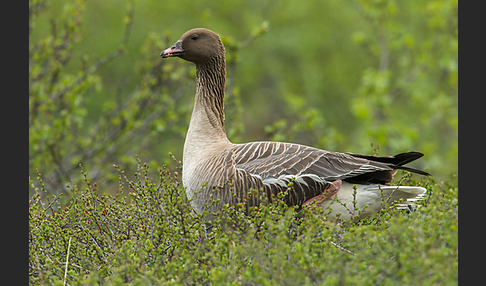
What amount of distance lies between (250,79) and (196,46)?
72.2ft

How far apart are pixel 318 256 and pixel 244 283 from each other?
0.71 meters

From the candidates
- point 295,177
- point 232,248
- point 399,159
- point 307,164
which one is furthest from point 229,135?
point 232,248

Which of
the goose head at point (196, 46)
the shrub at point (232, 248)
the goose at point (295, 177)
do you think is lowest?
the shrub at point (232, 248)

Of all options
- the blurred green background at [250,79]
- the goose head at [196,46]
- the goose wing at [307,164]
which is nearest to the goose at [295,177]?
the goose wing at [307,164]

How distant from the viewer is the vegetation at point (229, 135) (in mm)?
5500

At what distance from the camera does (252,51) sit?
106 feet

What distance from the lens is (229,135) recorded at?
39.2 feet

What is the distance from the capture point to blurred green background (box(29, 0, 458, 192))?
1318 cm

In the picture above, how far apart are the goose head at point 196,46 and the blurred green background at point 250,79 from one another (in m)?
1.52

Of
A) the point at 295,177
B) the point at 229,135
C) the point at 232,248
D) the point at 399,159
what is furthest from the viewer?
the point at 229,135

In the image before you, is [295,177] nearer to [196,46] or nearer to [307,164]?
[307,164]

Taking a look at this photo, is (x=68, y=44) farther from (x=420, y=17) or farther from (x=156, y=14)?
(x=420, y=17)

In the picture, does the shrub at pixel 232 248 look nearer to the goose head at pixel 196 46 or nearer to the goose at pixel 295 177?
the goose at pixel 295 177

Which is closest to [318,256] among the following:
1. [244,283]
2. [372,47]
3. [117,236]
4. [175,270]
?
[244,283]
